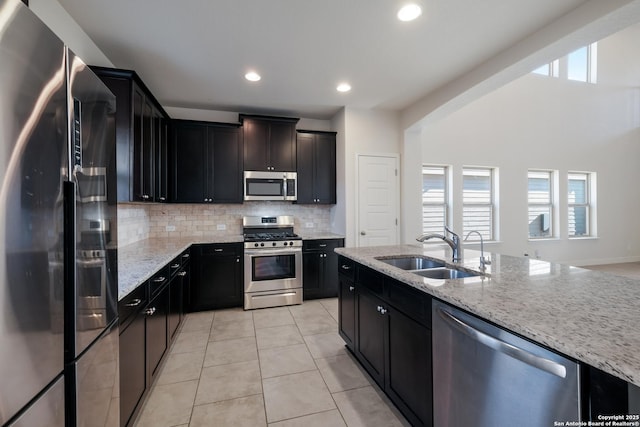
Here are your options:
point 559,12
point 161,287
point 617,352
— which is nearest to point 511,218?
point 559,12

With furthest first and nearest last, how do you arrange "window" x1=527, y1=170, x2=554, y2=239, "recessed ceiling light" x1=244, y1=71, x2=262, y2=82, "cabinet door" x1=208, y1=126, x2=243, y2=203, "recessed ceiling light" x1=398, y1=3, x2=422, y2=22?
1. "window" x1=527, y1=170, x2=554, y2=239
2. "cabinet door" x1=208, y1=126, x2=243, y2=203
3. "recessed ceiling light" x1=244, y1=71, x2=262, y2=82
4. "recessed ceiling light" x1=398, y1=3, x2=422, y2=22

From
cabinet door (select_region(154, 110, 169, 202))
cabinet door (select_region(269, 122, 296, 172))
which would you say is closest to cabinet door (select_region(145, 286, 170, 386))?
cabinet door (select_region(154, 110, 169, 202))

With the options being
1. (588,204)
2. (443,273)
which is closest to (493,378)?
(443,273)

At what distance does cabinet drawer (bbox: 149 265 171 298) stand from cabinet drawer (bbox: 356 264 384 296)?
1534 mm

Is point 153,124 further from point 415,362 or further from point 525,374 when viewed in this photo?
point 525,374

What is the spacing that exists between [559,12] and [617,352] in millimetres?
2520

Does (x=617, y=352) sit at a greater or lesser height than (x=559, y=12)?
lesser

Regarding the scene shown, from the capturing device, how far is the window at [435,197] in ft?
17.9

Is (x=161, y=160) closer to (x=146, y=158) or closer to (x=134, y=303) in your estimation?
(x=146, y=158)

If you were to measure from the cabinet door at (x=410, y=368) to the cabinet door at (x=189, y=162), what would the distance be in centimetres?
311

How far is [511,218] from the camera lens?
18.9 ft

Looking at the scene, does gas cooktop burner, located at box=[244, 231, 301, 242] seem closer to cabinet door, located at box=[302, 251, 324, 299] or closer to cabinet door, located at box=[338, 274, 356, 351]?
cabinet door, located at box=[302, 251, 324, 299]

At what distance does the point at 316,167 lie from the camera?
4270 mm

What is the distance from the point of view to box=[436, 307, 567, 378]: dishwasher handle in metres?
0.85
